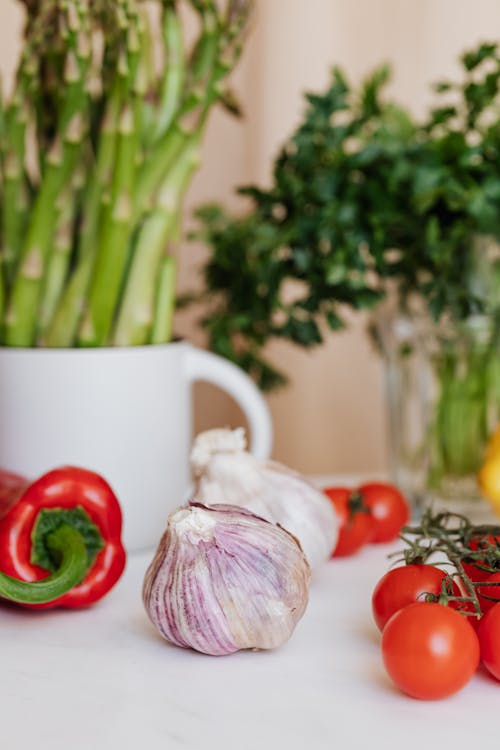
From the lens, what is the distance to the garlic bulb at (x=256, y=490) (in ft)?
2.56

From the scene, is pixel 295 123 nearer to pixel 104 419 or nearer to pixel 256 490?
pixel 104 419

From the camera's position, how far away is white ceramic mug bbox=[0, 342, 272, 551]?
0.90 m

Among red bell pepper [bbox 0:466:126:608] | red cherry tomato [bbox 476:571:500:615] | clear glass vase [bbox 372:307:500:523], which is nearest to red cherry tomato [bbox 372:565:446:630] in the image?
red cherry tomato [bbox 476:571:500:615]

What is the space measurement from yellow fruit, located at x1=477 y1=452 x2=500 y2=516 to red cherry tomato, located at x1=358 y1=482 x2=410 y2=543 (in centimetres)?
8

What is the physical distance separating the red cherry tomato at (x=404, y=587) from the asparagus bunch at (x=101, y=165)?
38 cm

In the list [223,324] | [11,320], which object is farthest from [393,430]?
[11,320]

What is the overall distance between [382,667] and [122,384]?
38 cm

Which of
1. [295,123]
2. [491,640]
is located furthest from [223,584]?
[295,123]

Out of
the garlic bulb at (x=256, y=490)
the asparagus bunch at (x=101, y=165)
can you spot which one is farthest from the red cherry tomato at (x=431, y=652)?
the asparagus bunch at (x=101, y=165)

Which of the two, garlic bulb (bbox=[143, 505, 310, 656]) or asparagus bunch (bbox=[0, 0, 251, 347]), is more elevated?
asparagus bunch (bbox=[0, 0, 251, 347])

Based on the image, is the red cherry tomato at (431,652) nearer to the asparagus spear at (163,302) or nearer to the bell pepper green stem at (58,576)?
→ the bell pepper green stem at (58,576)

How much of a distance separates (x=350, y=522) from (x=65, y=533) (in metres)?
0.29

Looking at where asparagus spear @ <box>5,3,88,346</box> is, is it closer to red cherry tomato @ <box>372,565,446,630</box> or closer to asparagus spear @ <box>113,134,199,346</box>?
asparagus spear @ <box>113,134,199,346</box>

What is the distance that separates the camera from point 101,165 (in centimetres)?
93
